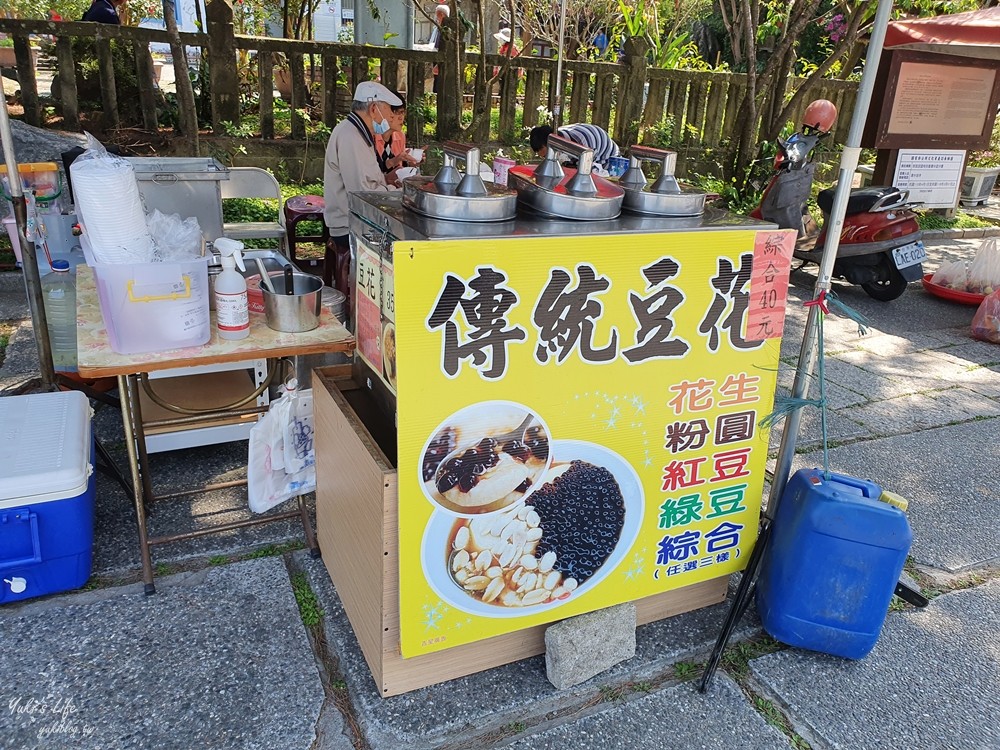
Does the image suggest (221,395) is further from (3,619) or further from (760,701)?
(760,701)

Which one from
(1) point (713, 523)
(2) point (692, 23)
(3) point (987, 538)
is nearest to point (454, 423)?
(1) point (713, 523)

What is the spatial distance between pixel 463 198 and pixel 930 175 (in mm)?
8365

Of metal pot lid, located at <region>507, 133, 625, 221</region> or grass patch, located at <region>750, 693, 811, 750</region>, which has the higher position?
metal pot lid, located at <region>507, 133, 625, 221</region>

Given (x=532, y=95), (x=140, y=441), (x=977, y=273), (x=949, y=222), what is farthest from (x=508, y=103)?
(x=140, y=441)

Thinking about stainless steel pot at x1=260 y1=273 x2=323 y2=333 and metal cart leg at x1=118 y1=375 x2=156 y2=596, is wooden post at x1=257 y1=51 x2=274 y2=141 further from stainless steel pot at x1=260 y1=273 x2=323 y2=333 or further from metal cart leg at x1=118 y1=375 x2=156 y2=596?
metal cart leg at x1=118 y1=375 x2=156 y2=596

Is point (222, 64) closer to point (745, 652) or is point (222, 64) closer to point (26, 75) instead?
point (26, 75)

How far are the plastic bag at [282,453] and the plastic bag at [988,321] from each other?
545 centimetres

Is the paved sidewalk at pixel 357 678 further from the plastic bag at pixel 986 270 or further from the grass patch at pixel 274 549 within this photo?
the plastic bag at pixel 986 270

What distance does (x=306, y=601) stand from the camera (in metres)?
2.65

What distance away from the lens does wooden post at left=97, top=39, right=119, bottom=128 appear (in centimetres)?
749

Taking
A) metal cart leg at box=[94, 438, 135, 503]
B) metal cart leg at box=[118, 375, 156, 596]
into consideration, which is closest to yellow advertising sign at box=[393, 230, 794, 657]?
metal cart leg at box=[118, 375, 156, 596]

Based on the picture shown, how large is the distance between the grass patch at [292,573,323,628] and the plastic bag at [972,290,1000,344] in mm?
5589

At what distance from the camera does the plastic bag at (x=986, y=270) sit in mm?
6219

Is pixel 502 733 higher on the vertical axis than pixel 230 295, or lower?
lower
